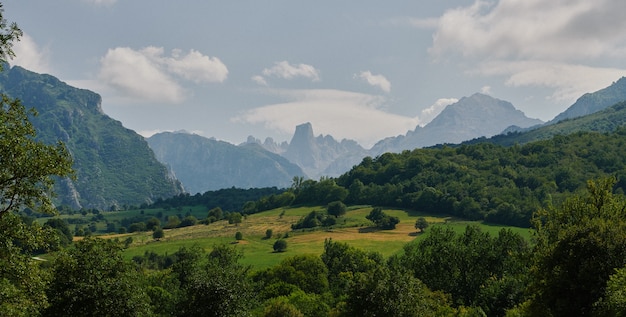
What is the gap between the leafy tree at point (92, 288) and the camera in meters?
34.4

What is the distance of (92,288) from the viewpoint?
3472 cm

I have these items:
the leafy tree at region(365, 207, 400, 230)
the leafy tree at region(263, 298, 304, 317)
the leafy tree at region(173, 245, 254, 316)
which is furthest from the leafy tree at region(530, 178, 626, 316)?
the leafy tree at region(365, 207, 400, 230)

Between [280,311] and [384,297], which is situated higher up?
[384,297]

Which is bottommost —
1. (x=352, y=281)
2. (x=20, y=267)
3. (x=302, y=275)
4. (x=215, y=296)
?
(x=302, y=275)

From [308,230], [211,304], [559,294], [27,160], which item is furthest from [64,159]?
[308,230]

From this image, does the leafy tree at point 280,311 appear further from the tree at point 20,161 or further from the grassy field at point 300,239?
the grassy field at point 300,239

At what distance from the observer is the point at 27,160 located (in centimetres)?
2417

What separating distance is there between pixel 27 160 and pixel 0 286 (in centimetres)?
652

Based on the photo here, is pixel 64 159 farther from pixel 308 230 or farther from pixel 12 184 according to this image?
pixel 308 230

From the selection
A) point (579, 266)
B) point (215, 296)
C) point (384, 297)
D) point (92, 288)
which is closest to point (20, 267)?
point (92, 288)

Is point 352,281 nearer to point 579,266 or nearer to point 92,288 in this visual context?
point 579,266

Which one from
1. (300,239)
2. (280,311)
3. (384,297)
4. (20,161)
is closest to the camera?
(20,161)

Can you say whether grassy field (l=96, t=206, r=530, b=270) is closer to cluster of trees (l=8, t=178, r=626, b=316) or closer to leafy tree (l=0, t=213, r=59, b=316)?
cluster of trees (l=8, t=178, r=626, b=316)

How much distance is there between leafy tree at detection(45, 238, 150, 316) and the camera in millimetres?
34438
